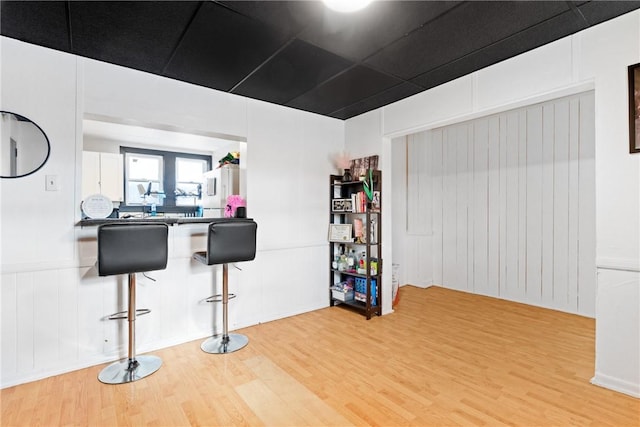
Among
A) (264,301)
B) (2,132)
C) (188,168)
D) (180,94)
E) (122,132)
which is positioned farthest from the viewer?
(188,168)

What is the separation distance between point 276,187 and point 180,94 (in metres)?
1.35

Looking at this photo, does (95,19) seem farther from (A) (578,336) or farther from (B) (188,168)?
(A) (578,336)

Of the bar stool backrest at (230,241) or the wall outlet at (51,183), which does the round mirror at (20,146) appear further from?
the bar stool backrest at (230,241)

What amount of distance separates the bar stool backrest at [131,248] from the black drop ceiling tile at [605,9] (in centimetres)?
325

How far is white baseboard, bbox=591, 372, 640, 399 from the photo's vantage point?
206 centimetres

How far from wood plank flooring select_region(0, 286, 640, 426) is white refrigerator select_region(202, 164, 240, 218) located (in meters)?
1.85

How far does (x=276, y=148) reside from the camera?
3.68m

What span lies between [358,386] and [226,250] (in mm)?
1516

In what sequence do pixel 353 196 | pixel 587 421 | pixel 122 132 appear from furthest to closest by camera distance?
1. pixel 122 132
2. pixel 353 196
3. pixel 587 421

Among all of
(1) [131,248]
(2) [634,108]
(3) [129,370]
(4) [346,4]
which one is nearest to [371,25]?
(4) [346,4]

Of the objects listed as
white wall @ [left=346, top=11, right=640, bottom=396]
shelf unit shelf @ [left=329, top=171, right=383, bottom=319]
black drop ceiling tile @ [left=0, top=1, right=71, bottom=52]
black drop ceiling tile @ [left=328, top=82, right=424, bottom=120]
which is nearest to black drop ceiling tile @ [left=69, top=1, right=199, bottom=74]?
black drop ceiling tile @ [left=0, top=1, right=71, bottom=52]

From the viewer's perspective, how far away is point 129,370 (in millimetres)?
2436

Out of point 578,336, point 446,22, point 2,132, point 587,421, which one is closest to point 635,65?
point 446,22

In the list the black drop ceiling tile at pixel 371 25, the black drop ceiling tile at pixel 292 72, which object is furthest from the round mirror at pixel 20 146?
the black drop ceiling tile at pixel 371 25
